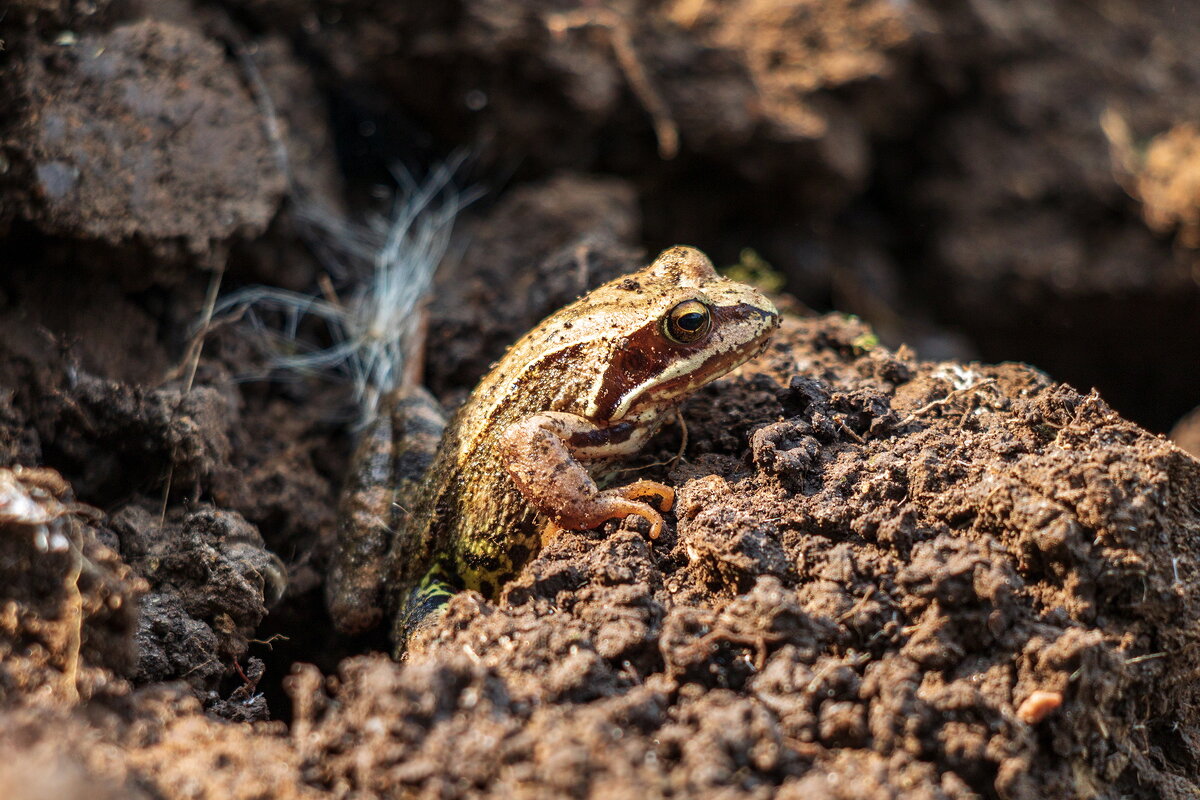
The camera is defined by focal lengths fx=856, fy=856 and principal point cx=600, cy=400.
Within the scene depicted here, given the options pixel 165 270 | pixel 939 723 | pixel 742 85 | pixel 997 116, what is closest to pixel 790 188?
pixel 742 85

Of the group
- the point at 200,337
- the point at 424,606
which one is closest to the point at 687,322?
the point at 424,606

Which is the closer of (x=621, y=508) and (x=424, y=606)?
(x=621, y=508)

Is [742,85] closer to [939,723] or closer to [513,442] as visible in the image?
[513,442]

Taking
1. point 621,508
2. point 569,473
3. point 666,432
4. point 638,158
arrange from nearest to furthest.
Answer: point 621,508 < point 569,473 < point 666,432 < point 638,158

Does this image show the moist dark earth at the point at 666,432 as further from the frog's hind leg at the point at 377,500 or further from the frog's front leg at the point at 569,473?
the frog's hind leg at the point at 377,500

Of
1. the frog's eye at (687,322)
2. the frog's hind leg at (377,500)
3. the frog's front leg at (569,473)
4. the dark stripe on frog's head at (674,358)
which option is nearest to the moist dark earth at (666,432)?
the frog's front leg at (569,473)

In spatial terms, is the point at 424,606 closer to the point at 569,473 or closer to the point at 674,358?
the point at 569,473
